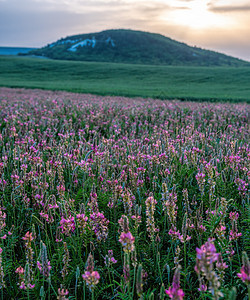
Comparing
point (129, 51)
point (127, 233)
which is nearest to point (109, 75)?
point (127, 233)

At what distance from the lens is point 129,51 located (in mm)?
134875

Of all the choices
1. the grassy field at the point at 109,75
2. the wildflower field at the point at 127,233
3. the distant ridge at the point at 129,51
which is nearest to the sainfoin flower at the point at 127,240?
the wildflower field at the point at 127,233

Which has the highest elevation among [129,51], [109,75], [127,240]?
[129,51]

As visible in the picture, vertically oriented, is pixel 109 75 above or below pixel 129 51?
below

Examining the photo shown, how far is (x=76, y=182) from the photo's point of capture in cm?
352

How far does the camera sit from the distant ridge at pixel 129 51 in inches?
4688

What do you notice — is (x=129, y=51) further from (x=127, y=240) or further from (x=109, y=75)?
(x=127, y=240)

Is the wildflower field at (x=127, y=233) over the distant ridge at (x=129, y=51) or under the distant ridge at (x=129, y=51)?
under

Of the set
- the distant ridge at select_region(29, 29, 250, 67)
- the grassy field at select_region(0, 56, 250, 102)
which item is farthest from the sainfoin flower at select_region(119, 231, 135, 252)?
the distant ridge at select_region(29, 29, 250, 67)

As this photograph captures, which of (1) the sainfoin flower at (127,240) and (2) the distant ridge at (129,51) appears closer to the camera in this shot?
(1) the sainfoin flower at (127,240)

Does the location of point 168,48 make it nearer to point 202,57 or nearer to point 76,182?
point 202,57

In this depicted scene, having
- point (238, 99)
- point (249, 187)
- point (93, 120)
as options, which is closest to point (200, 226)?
point (249, 187)

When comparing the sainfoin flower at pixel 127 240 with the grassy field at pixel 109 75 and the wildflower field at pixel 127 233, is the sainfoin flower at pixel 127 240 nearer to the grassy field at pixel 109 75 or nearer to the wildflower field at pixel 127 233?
the wildflower field at pixel 127 233

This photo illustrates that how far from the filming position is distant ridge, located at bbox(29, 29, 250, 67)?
4688 inches
